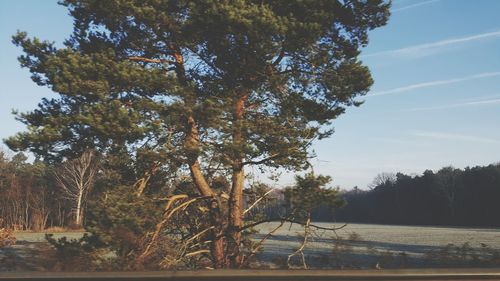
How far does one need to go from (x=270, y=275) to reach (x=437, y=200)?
255 feet

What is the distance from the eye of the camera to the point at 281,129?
528 inches

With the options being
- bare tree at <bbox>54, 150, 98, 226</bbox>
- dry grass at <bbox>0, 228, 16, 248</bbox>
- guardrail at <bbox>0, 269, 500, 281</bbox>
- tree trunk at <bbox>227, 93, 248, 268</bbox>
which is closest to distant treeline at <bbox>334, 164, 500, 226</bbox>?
bare tree at <bbox>54, 150, 98, 226</bbox>

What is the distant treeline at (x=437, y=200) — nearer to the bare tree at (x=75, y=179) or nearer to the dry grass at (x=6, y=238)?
the bare tree at (x=75, y=179)

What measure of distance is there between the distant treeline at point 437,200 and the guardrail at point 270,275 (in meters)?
52.4

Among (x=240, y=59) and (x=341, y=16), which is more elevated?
(x=341, y=16)

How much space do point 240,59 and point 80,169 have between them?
51.8 m

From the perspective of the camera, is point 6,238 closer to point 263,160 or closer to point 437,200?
point 263,160

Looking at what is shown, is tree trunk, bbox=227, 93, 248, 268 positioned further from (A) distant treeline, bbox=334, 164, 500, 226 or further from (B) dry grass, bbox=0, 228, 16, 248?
(A) distant treeline, bbox=334, 164, 500, 226

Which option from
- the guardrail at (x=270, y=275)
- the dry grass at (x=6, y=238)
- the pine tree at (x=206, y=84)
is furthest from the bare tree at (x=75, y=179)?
the guardrail at (x=270, y=275)

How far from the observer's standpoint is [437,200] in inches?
3036

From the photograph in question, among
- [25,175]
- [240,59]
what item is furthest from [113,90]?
[25,175]

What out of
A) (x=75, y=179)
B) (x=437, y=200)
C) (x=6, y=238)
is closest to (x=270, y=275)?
(x=6, y=238)

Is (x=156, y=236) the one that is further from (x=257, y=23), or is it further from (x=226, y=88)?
(x=257, y=23)

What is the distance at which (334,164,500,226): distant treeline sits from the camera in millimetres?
68062
